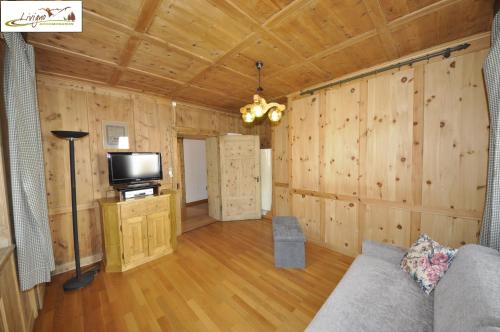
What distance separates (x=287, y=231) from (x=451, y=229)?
5.98 feet

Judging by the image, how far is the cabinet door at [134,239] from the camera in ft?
8.15

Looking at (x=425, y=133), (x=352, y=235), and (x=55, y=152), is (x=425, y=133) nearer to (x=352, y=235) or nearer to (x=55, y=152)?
(x=352, y=235)

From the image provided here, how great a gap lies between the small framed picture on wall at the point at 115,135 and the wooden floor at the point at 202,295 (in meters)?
1.85

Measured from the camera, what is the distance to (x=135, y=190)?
8.64 ft

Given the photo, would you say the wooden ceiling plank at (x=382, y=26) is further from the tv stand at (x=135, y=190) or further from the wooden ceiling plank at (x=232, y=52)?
the tv stand at (x=135, y=190)

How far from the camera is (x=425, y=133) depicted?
85.0 inches

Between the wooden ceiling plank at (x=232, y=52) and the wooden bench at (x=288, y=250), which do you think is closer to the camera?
the wooden ceiling plank at (x=232, y=52)

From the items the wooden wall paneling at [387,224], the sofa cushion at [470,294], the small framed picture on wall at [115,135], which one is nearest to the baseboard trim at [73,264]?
the small framed picture on wall at [115,135]

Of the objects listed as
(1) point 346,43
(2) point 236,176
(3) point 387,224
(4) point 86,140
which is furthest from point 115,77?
(3) point 387,224

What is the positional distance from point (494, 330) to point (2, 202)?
2.82 metres

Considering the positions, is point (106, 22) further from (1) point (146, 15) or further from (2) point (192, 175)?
(2) point (192, 175)

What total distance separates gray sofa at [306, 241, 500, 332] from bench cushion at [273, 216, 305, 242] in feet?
3.11

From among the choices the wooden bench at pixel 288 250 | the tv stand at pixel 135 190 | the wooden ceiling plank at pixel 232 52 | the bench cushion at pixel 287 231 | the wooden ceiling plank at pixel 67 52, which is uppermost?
the wooden ceiling plank at pixel 232 52

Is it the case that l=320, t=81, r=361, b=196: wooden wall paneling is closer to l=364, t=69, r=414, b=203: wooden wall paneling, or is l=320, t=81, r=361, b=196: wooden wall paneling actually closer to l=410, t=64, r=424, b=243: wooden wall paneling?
l=364, t=69, r=414, b=203: wooden wall paneling
